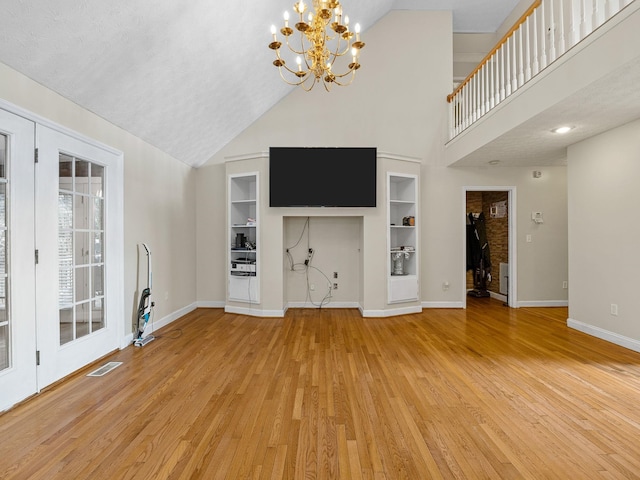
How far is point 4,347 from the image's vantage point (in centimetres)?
248

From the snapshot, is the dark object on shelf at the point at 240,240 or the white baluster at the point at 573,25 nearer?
the white baluster at the point at 573,25

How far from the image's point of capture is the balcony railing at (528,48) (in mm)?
2941

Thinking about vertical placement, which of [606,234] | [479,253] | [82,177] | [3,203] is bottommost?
[479,253]

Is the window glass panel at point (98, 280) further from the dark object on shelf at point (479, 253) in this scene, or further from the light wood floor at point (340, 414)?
the dark object on shelf at point (479, 253)

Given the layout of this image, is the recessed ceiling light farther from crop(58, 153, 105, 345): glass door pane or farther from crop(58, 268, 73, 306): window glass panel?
crop(58, 268, 73, 306): window glass panel

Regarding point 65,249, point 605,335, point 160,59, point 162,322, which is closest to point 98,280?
point 65,249

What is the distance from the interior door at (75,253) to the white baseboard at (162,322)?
178 millimetres

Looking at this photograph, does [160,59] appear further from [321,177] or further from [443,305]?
[443,305]

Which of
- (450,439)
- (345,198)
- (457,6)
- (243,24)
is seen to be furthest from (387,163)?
(450,439)

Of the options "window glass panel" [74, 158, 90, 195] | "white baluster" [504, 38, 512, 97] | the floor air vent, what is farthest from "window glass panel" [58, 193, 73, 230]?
"white baluster" [504, 38, 512, 97]

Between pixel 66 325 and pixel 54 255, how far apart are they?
651 millimetres

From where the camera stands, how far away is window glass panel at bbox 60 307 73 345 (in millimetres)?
3039

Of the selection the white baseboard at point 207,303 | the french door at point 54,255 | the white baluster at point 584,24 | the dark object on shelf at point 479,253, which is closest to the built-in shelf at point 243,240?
the white baseboard at point 207,303

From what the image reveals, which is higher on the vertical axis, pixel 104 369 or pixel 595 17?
pixel 595 17
